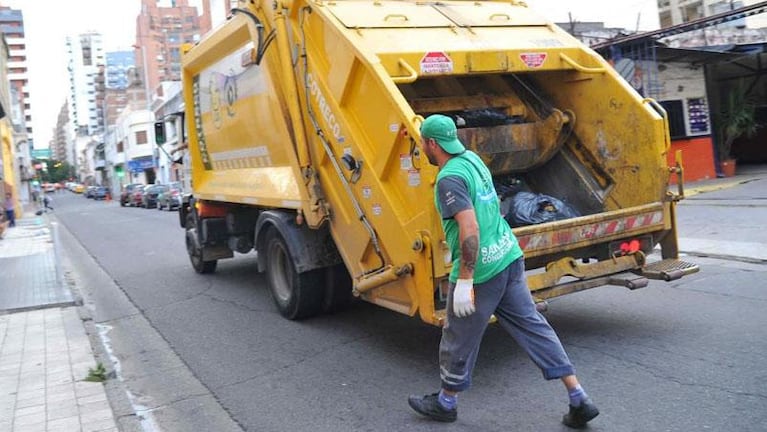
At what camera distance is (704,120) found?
55.5 feet

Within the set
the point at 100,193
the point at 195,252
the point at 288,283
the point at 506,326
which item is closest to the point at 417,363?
the point at 506,326

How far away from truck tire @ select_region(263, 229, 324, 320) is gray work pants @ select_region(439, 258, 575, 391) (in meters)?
2.70

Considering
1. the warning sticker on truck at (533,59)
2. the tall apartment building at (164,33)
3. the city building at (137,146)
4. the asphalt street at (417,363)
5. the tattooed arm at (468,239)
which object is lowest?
the asphalt street at (417,363)

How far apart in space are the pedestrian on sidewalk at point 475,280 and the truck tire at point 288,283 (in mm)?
2704

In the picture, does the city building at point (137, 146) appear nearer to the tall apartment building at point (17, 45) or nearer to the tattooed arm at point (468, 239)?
the tall apartment building at point (17, 45)

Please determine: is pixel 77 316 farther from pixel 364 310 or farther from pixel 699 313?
pixel 699 313

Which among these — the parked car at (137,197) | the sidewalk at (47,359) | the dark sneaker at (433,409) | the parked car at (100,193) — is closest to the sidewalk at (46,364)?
the sidewalk at (47,359)

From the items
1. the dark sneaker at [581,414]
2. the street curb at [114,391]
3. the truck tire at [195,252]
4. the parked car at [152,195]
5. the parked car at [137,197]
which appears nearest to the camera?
the dark sneaker at [581,414]

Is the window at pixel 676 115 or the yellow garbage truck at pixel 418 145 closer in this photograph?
the yellow garbage truck at pixel 418 145

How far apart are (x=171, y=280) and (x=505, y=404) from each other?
23.4ft

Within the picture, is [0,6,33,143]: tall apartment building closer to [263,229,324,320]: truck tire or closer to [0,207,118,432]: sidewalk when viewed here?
[0,207,118,432]: sidewalk

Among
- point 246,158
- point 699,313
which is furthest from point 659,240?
point 246,158

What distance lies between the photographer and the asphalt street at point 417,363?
407 centimetres

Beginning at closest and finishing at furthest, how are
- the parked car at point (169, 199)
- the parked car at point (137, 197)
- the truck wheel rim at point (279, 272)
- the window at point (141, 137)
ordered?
the truck wheel rim at point (279, 272)
the parked car at point (169, 199)
the parked car at point (137, 197)
the window at point (141, 137)
